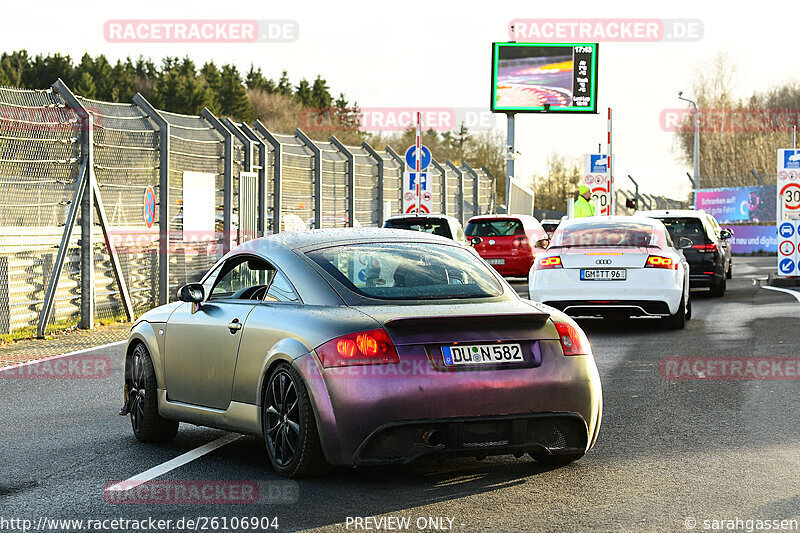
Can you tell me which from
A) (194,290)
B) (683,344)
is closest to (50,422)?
(194,290)

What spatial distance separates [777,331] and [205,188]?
9.64 meters

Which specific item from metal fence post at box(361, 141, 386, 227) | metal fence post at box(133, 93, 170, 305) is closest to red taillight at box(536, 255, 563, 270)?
metal fence post at box(133, 93, 170, 305)

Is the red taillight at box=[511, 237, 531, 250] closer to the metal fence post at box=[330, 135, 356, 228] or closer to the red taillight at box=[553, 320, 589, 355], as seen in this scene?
the metal fence post at box=[330, 135, 356, 228]

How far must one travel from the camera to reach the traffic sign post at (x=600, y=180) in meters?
39.2

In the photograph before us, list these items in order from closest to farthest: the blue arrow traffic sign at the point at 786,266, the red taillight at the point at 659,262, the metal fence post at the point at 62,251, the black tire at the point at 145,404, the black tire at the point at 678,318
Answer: the black tire at the point at 145,404, the metal fence post at the point at 62,251, the red taillight at the point at 659,262, the black tire at the point at 678,318, the blue arrow traffic sign at the point at 786,266

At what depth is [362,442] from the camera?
617cm

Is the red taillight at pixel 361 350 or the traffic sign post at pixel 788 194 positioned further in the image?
the traffic sign post at pixel 788 194

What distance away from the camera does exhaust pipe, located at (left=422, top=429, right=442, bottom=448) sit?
629cm

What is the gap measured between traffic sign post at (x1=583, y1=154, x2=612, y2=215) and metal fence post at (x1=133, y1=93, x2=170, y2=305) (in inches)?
873

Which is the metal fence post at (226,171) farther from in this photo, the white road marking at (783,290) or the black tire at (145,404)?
the black tire at (145,404)

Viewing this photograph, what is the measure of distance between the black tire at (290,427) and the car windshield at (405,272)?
643 mm

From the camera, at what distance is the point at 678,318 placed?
15.5 meters

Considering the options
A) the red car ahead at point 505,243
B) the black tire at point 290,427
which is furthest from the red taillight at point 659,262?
the red car ahead at point 505,243

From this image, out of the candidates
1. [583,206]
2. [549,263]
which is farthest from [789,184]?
[549,263]
